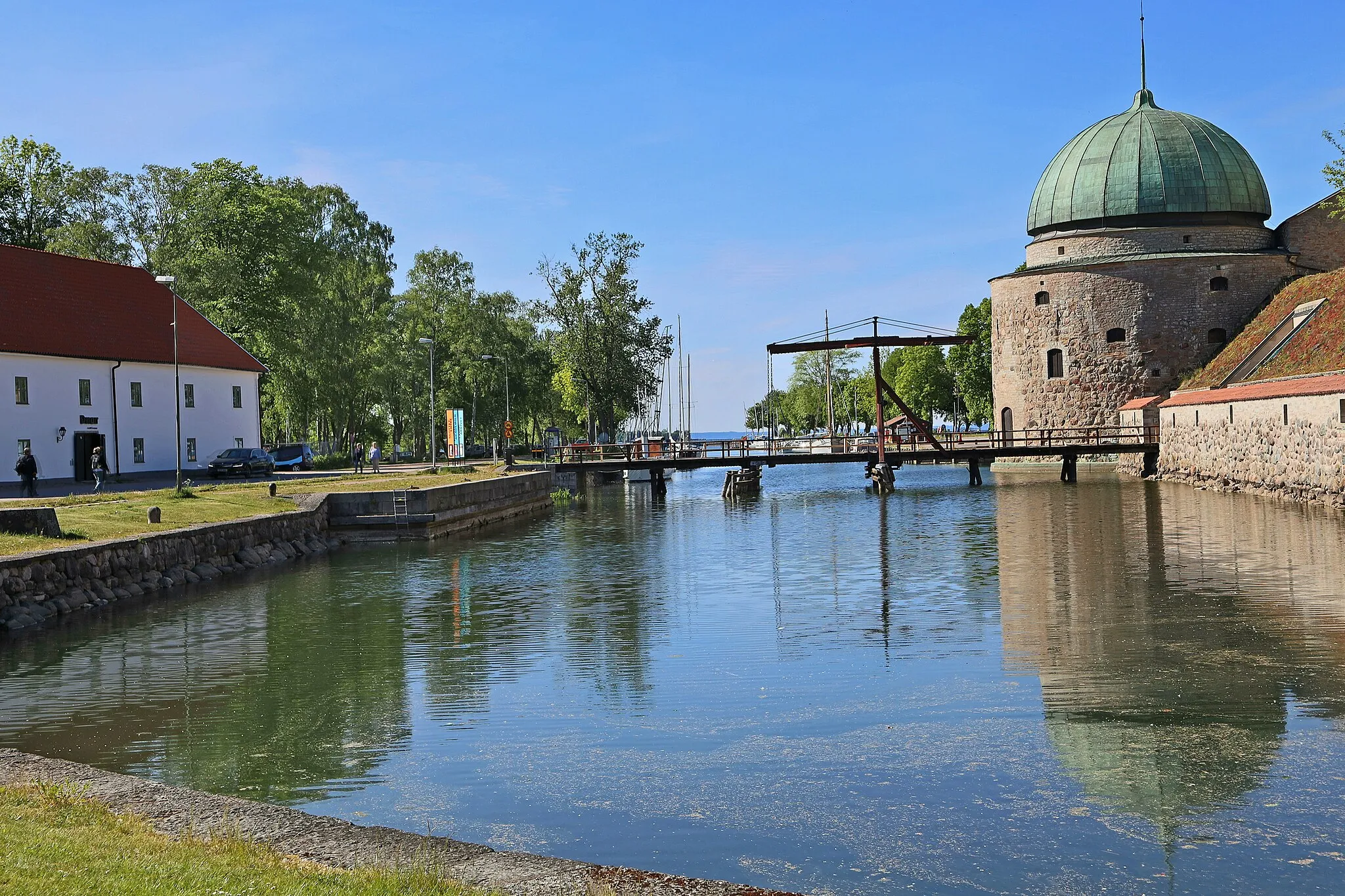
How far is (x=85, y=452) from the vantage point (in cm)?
4516

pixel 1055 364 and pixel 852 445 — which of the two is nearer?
pixel 852 445

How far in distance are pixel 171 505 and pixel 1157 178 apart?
173 feet

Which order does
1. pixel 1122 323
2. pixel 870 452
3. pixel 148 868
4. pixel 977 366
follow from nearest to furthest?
pixel 148 868
pixel 870 452
pixel 1122 323
pixel 977 366

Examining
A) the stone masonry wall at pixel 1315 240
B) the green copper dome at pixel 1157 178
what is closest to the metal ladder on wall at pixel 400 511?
the green copper dome at pixel 1157 178

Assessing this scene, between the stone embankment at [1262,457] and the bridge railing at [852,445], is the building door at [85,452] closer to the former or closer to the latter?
the bridge railing at [852,445]

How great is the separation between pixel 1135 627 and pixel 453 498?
25.5m

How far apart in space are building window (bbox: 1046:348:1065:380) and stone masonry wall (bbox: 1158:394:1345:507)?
12517 mm

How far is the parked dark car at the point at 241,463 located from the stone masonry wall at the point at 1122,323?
124 feet

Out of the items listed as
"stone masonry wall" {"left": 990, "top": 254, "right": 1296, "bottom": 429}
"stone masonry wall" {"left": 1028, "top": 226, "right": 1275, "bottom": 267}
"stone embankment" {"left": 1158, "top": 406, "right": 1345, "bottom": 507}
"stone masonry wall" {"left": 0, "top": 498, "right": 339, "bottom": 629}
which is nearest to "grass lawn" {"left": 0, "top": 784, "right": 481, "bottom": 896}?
"stone masonry wall" {"left": 0, "top": 498, "right": 339, "bottom": 629}

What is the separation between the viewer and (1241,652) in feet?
46.7

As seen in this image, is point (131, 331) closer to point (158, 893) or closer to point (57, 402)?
point (57, 402)

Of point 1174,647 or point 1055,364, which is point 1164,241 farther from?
point 1174,647

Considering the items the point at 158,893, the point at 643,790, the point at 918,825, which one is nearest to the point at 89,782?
the point at 158,893

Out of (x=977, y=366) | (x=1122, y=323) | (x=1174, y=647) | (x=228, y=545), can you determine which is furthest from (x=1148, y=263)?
(x=1174, y=647)
